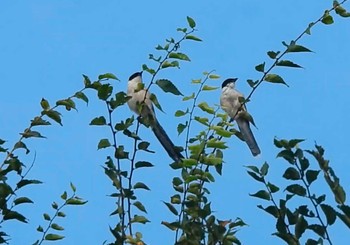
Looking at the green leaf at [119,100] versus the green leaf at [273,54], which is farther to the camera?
the green leaf at [273,54]

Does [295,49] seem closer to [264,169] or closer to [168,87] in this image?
[168,87]

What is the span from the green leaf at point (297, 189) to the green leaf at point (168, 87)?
0.96 m

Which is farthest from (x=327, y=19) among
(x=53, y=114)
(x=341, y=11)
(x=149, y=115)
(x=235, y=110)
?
(x=235, y=110)

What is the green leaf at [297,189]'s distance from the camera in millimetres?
2818

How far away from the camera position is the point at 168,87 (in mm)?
3711

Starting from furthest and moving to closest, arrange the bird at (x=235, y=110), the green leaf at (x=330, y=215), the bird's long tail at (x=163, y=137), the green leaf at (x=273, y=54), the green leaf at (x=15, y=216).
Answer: the bird at (x=235, y=110)
the bird's long tail at (x=163, y=137)
the green leaf at (x=273, y=54)
the green leaf at (x=15, y=216)
the green leaf at (x=330, y=215)

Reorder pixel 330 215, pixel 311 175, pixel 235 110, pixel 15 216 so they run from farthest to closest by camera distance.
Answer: pixel 235 110
pixel 15 216
pixel 311 175
pixel 330 215

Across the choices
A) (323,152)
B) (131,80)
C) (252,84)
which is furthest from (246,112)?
(323,152)

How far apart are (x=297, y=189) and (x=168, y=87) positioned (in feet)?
3.36

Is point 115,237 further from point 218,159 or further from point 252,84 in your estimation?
point 252,84

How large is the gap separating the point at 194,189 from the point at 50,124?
25.2 inches

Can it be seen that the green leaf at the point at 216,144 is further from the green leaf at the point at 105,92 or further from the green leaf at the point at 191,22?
the green leaf at the point at 191,22

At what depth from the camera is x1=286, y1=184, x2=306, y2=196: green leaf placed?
2.82 metres

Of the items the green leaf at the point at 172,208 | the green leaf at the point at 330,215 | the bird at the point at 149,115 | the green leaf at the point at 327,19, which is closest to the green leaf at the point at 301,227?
the green leaf at the point at 330,215
